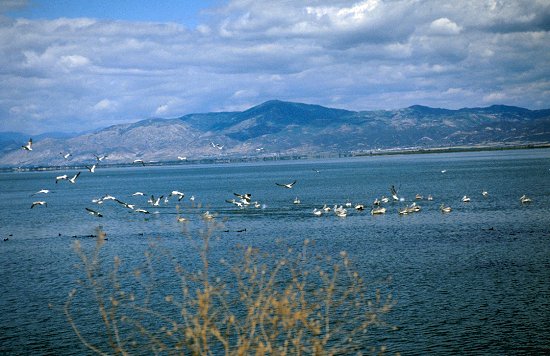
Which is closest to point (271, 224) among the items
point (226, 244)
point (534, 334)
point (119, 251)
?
point (226, 244)

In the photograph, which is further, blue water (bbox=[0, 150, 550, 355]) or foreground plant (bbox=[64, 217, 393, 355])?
blue water (bbox=[0, 150, 550, 355])

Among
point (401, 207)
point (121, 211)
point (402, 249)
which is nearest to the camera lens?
point (402, 249)

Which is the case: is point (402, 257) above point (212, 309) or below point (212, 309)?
below

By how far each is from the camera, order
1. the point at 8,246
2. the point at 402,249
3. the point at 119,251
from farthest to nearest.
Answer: the point at 8,246 < the point at 119,251 < the point at 402,249

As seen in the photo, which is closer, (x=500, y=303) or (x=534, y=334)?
(x=534, y=334)

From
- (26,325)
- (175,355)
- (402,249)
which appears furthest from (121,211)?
(175,355)

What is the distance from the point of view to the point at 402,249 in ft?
136

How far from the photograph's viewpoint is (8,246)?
172 feet

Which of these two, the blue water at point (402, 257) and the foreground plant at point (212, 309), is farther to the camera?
the blue water at point (402, 257)

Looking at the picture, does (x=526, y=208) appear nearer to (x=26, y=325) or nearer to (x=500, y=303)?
(x=500, y=303)

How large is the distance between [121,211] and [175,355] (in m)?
61.0

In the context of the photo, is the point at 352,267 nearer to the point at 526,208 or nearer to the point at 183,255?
the point at 183,255

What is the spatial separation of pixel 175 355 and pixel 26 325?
28.3 ft

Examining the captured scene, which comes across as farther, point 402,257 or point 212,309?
point 402,257
